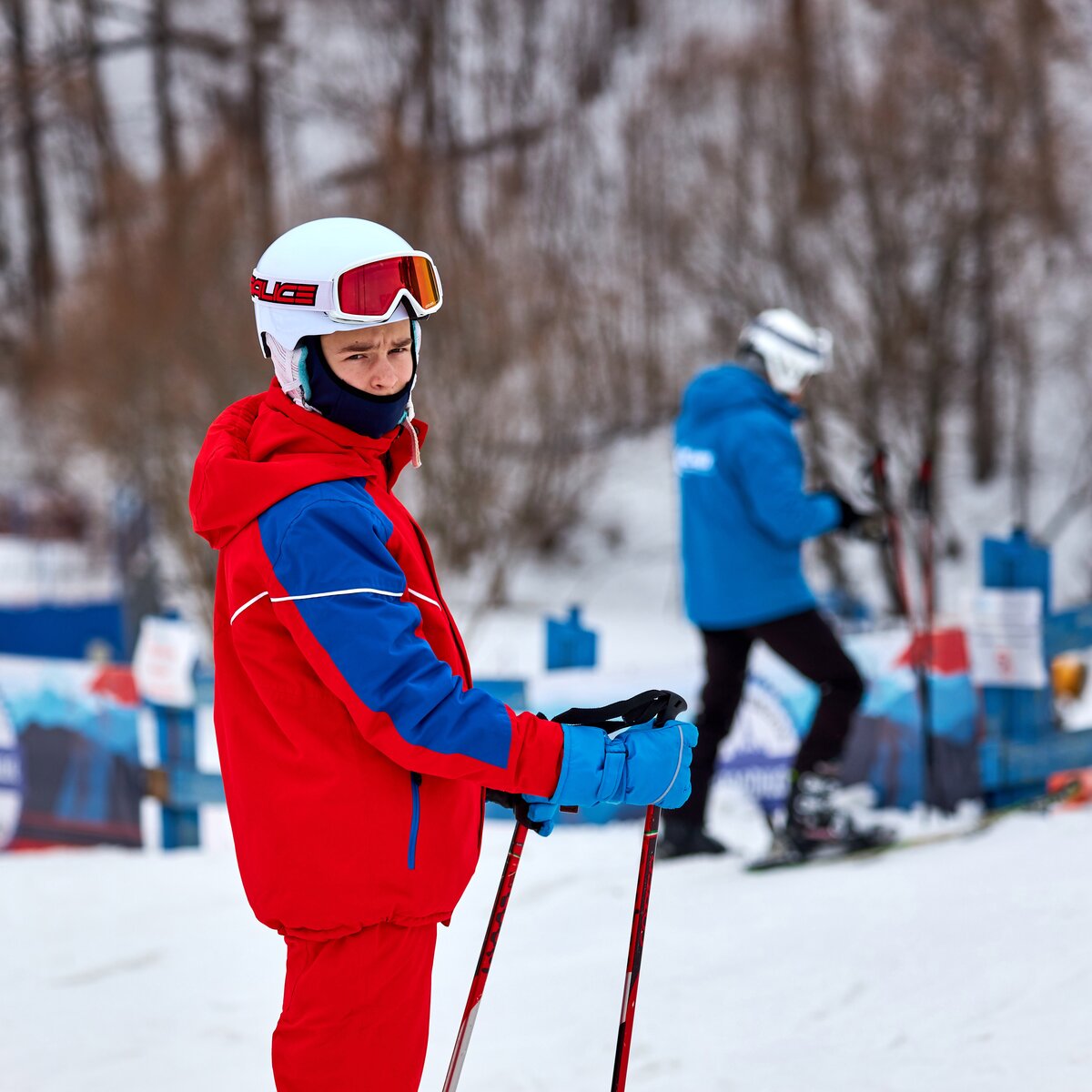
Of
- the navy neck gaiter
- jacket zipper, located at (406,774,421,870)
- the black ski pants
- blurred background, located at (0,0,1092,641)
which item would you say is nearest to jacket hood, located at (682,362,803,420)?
the black ski pants

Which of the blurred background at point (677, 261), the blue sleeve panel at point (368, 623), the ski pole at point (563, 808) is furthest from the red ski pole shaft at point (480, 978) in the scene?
the blurred background at point (677, 261)

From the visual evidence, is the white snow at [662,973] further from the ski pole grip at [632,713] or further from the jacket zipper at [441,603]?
the jacket zipper at [441,603]

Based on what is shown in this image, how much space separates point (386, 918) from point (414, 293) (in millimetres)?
981

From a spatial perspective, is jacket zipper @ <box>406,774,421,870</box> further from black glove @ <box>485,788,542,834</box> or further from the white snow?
the white snow

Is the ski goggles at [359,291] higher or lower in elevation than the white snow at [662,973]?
higher

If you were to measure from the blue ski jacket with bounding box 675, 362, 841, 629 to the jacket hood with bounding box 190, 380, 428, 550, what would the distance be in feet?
8.36

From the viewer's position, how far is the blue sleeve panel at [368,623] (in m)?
1.92

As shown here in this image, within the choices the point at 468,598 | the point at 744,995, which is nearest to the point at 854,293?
the point at 468,598

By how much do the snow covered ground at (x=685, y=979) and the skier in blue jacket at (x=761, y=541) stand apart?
45 centimetres

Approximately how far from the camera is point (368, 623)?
192 centimetres

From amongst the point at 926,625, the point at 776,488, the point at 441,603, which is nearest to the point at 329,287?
the point at 441,603

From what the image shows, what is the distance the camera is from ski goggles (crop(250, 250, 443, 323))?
2.07m

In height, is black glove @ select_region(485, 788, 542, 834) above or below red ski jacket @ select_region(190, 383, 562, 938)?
below

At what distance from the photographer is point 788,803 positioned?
4.86m
